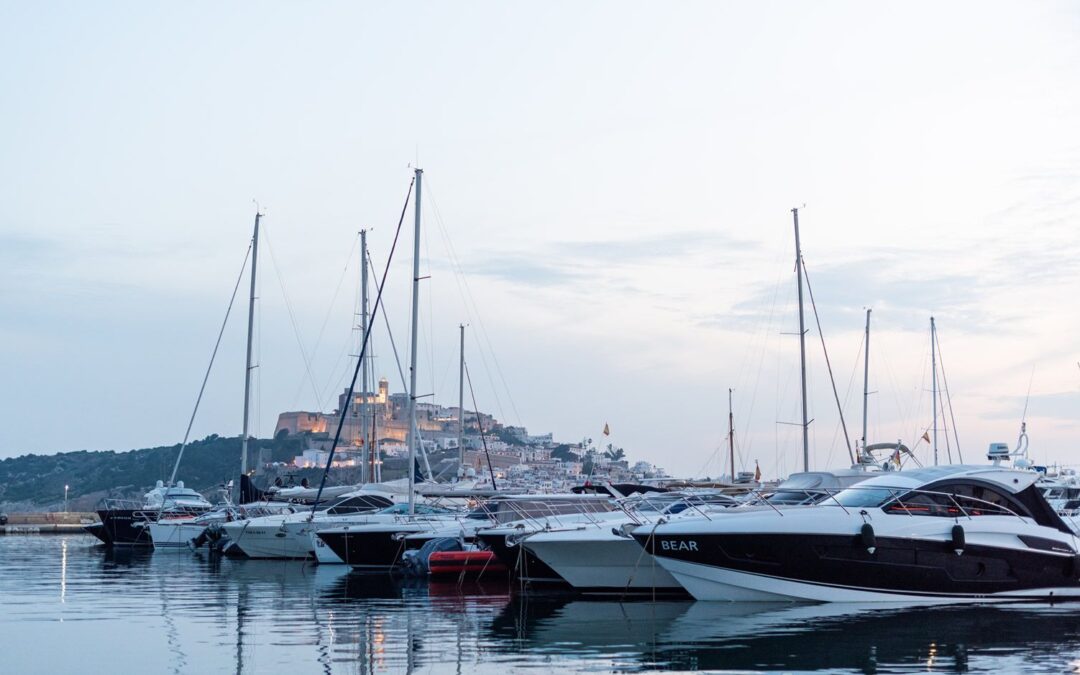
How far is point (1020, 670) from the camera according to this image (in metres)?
15.5

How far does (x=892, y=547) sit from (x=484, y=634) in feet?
25.7

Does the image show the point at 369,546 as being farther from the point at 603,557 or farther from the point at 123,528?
the point at 123,528

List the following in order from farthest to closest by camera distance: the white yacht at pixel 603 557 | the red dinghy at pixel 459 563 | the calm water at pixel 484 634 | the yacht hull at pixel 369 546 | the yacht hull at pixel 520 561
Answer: the yacht hull at pixel 369 546, the red dinghy at pixel 459 563, the yacht hull at pixel 520 561, the white yacht at pixel 603 557, the calm water at pixel 484 634

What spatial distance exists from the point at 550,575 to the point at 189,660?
13019 mm

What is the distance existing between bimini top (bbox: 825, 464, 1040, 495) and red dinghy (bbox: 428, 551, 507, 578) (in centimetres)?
1055

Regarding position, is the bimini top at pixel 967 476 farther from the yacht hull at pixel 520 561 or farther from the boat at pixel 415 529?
the boat at pixel 415 529

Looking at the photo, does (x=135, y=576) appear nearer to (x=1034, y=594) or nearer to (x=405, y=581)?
(x=405, y=581)

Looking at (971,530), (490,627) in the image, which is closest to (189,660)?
(490,627)

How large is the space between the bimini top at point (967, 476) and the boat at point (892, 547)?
1.0 inches

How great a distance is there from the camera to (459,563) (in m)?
30.8

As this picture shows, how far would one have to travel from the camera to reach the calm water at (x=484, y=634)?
52.2ft

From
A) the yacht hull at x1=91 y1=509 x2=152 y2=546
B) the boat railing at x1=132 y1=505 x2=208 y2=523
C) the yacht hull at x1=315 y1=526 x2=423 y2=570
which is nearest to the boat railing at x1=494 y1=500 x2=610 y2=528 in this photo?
the yacht hull at x1=315 y1=526 x2=423 y2=570

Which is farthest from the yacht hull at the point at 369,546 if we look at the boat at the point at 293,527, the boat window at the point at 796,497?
the boat window at the point at 796,497

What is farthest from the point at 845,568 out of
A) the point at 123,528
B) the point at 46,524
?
the point at 46,524
